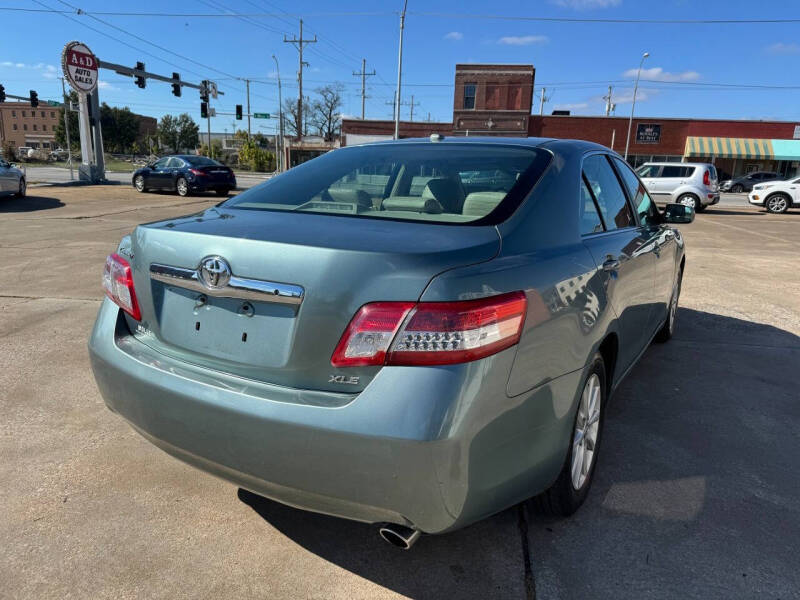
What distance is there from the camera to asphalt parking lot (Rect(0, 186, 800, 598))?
2.05 metres

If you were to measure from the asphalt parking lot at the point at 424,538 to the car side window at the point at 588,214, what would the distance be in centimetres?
119

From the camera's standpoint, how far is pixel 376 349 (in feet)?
5.46

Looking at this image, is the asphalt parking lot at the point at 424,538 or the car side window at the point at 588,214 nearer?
the asphalt parking lot at the point at 424,538

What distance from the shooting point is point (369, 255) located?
5.62 feet

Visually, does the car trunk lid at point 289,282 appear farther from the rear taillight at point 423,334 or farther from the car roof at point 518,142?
the car roof at point 518,142

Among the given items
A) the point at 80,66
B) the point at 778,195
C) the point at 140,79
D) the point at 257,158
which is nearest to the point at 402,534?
the point at 778,195

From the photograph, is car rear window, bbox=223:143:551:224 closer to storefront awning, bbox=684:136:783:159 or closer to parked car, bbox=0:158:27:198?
parked car, bbox=0:158:27:198

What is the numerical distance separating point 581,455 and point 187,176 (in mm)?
20245

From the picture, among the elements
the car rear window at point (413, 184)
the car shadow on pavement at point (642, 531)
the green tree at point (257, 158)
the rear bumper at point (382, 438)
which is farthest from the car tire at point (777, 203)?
the green tree at point (257, 158)

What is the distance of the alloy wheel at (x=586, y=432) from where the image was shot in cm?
234

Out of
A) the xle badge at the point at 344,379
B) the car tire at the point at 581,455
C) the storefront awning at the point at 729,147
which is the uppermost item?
the storefront awning at the point at 729,147

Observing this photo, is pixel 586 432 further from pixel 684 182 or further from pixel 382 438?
pixel 684 182

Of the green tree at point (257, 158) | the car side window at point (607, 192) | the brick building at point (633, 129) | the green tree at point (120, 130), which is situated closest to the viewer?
the car side window at point (607, 192)

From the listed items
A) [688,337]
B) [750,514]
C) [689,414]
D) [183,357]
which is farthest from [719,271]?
[183,357]
